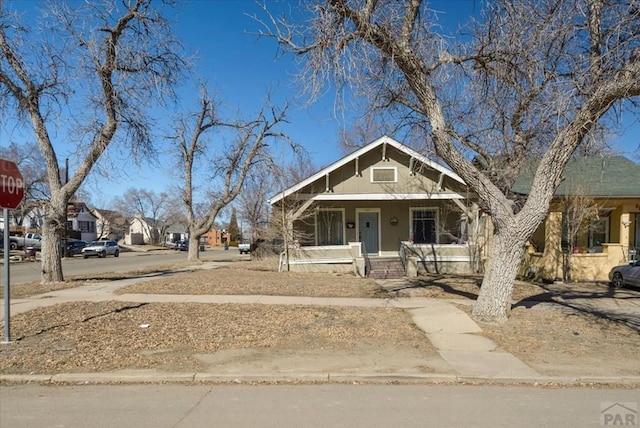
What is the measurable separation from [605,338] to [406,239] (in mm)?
13009

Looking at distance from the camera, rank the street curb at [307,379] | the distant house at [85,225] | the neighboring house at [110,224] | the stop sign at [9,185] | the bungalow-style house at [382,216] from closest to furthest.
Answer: the street curb at [307,379] → the stop sign at [9,185] → the bungalow-style house at [382,216] → the distant house at [85,225] → the neighboring house at [110,224]

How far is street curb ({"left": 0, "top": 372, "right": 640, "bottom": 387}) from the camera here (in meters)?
5.68

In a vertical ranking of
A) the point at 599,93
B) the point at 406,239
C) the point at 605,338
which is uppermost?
the point at 599,93

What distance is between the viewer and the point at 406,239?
2112 centimetres

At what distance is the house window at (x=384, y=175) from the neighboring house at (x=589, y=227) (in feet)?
17.5

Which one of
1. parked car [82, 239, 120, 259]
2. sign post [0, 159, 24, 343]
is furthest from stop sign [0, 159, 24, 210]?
parked car [82, 239, 120, 259]

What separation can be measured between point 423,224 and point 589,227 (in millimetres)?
6707

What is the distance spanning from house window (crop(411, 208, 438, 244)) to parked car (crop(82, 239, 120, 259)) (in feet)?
103

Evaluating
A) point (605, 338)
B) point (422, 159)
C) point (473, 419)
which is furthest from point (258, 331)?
point (422, 159)

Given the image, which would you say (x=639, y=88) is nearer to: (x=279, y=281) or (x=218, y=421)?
(x=218, y=421)

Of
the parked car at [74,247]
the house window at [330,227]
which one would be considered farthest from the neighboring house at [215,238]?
the house window at [330,227]

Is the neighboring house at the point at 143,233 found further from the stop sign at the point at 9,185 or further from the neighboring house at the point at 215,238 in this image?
the stop sign at the point at 9,185

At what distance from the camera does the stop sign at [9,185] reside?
22.5 ft

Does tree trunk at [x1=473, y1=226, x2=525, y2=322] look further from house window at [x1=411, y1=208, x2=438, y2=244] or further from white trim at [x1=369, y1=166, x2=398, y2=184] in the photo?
house window at [x1=411, y1=208, x2=438, y2=244]
